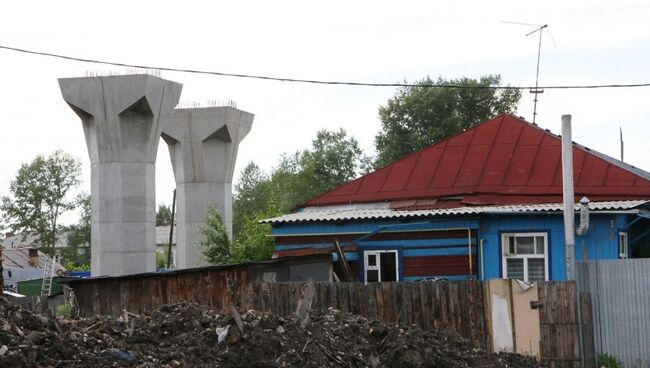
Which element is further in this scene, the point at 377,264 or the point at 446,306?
the point at 377,264

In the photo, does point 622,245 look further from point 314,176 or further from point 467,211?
point 314,176

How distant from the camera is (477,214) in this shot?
72.2 feet

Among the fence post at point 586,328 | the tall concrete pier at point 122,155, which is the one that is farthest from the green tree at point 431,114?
the fence post at point 586,328

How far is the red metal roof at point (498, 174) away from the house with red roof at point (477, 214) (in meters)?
0.03

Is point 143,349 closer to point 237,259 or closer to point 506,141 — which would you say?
point 506,141

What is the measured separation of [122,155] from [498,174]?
1599cm

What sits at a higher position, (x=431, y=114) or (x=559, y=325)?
(x=431, y=114)

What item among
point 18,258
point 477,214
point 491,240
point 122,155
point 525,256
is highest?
point 122,155

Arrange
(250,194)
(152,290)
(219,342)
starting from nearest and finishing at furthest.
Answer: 1. (219,342)
2. (152,290)
3. (250,194)

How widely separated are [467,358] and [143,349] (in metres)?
4.44

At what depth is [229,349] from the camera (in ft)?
38.8

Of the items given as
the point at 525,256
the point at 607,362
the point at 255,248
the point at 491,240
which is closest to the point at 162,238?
the point at 255,248

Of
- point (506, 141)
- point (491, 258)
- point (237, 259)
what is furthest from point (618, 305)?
point (237, 259)

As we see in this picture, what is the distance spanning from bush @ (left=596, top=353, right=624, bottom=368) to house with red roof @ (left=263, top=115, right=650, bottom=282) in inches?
222
